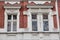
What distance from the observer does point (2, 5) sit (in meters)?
14.7

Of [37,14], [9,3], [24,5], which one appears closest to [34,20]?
[37,14]

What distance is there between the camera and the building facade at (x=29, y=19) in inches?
547

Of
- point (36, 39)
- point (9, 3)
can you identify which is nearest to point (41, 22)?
point (36, 39)

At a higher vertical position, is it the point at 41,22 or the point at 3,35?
the point at 41,22

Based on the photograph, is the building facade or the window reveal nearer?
the building facade

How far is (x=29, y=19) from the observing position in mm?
14375

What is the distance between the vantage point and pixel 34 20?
14531 millimetres

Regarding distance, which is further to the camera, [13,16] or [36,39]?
[13,16]

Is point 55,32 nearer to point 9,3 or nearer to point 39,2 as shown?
point 39,2

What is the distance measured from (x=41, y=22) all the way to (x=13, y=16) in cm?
226

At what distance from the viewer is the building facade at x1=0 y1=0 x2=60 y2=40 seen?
13891mm

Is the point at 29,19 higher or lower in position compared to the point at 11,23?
higher

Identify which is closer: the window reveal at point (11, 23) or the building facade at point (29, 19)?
the building facade at point (29, 19)

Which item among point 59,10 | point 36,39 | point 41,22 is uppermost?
point 59,10
